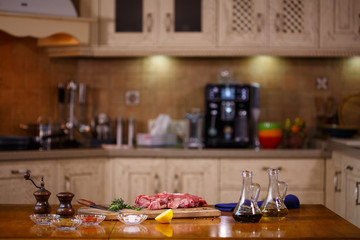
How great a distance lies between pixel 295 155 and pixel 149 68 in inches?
58.1

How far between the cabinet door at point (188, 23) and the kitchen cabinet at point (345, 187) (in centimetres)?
132

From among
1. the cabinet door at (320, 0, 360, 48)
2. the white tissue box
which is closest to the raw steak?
the white tissue box

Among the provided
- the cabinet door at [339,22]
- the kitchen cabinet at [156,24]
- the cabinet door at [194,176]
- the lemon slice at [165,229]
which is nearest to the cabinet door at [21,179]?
the cabinet door at [194,176]

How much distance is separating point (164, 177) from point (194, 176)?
0.73 ft

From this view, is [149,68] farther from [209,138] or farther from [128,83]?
[209,138]

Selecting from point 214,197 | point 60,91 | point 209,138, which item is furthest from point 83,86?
point 214,197

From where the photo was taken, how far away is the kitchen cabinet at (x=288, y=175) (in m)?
3.65

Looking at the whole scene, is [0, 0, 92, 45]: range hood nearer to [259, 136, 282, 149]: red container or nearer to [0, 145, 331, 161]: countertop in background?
[0, 145, 331, 161]: countertop in background

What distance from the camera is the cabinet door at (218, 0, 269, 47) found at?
3916mm

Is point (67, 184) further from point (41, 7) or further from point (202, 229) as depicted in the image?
point (202, 229)

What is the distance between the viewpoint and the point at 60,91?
412cm

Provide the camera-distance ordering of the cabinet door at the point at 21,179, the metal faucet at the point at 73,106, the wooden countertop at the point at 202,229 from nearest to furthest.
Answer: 1. the wooden countertop at the point at 202,229
2. the cabinet door at the point at 21,179
3. the metal faucet at the point at 73,106

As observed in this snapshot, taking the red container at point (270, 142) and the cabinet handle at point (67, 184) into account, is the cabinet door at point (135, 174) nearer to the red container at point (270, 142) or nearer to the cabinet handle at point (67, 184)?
the cabinet handle at point (67, 184)

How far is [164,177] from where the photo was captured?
3670 mm
